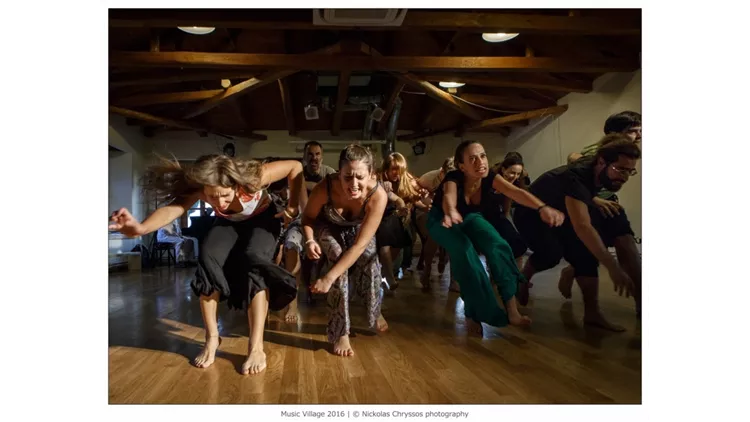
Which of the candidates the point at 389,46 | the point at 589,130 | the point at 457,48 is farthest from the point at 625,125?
the point at 389,46

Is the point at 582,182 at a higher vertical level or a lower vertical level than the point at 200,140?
lower

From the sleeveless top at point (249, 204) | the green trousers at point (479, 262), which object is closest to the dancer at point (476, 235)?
the green trousers at point (479, 262)

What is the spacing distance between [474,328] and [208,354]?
41.6 inches

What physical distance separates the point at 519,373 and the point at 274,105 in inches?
54.9

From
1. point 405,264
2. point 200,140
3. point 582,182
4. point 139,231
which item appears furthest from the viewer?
point 405,264

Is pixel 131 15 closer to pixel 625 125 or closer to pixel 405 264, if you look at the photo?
pixel 405 264

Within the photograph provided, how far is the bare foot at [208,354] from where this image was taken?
1656mm

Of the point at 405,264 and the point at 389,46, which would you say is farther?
the point at 405,264

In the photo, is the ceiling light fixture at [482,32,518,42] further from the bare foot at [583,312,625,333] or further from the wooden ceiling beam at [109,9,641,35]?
the bare foot at [583,312,625,333]

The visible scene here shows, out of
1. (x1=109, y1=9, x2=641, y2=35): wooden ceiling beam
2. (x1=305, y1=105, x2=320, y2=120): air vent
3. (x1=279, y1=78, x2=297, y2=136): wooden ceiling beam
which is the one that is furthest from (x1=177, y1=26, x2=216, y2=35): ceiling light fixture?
(x1=305, y1=105, x2=320, y2=120): air vent

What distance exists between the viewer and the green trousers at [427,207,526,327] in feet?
6.39

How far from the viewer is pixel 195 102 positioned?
189 cm

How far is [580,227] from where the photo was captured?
1885 mm

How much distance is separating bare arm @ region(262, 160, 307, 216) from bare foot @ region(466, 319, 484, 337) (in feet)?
2.80
